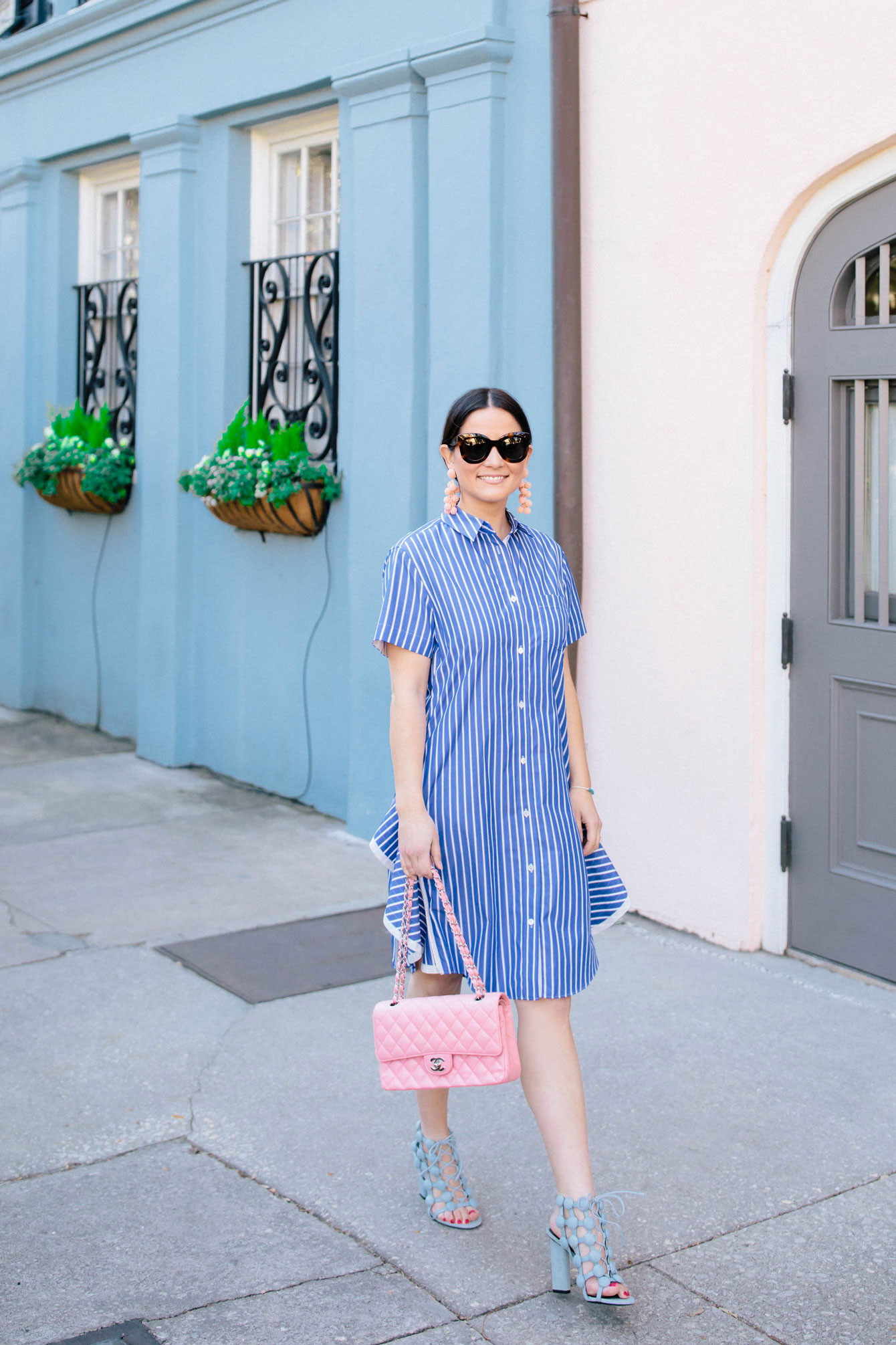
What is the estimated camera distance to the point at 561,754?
126 inches

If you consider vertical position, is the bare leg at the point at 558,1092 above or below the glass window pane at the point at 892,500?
below

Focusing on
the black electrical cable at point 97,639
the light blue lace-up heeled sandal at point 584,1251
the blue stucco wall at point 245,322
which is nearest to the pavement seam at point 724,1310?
the light blue lace-up heeled sandal at point 584,1251

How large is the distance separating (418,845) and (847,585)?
2.44 meters

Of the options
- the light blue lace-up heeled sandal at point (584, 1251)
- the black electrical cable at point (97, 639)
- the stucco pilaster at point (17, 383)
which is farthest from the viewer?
the stucco pilaster at point (17, 383)

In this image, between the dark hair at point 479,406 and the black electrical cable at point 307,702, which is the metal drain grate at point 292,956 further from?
the dark hair at point 479,406

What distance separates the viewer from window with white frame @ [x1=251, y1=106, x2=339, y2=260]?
7.18 metres

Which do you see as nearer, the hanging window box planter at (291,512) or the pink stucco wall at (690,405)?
the pink stucco wall at (690,405)

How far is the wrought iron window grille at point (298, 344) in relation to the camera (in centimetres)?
698

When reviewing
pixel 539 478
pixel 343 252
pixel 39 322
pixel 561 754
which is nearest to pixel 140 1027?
pixel 561 754

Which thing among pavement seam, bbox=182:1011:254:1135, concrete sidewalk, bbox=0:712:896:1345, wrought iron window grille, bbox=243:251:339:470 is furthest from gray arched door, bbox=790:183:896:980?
wrought iron window grille, bbox=243:251:339:470

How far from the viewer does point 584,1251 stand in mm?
A: 2932

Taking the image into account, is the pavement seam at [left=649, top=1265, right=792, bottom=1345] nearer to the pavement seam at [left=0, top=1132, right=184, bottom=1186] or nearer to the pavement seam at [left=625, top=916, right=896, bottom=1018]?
the pavement seam at [left=0, top=1132, right=184, bottom=1186]

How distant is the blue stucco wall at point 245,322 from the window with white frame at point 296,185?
10cm

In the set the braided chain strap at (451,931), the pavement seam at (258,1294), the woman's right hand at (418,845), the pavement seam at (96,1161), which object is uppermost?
the woman's right hand at (418,845)
